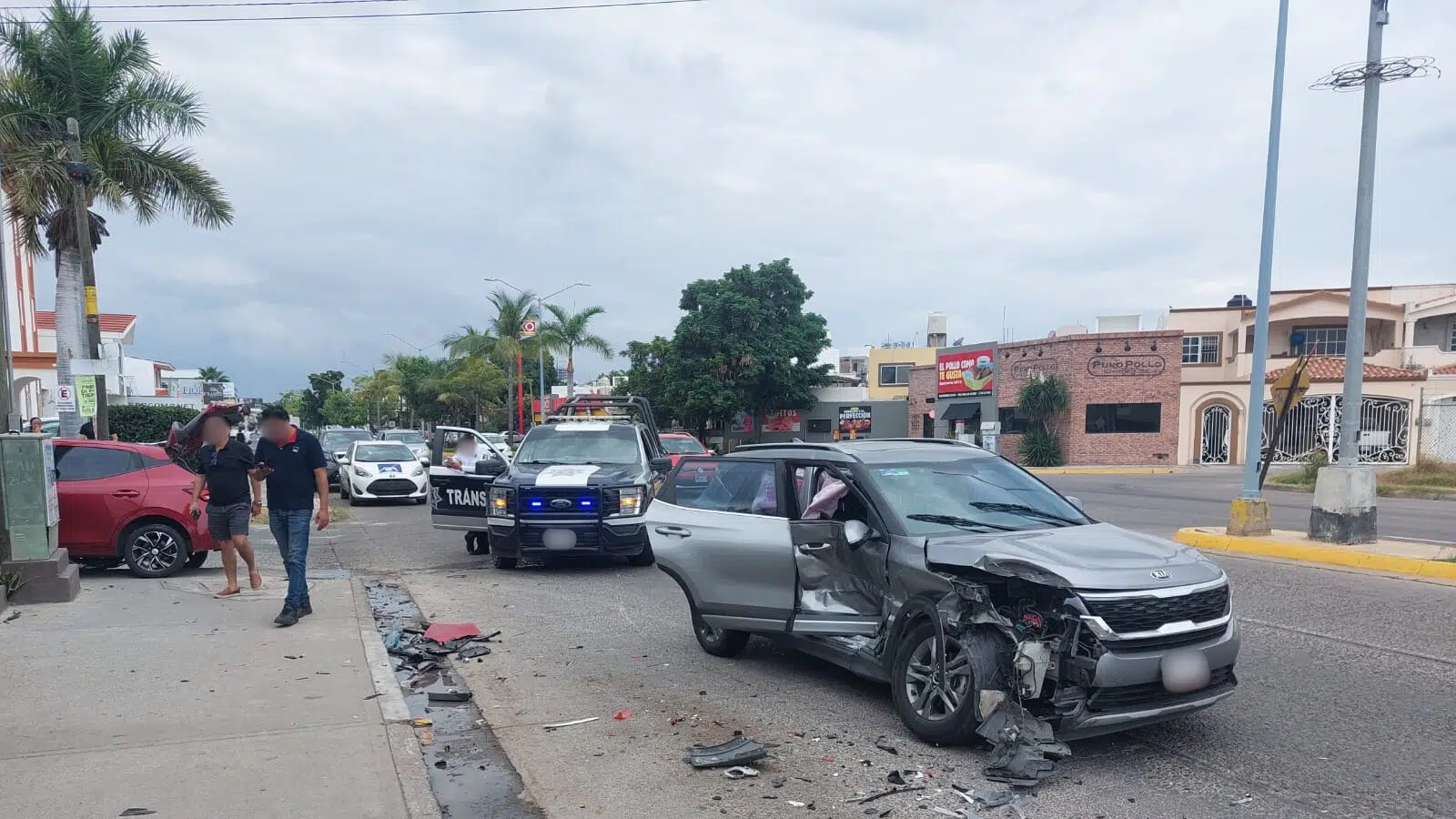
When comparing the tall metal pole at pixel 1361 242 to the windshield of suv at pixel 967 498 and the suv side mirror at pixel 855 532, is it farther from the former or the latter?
the suv side mirror at pixel 855 532

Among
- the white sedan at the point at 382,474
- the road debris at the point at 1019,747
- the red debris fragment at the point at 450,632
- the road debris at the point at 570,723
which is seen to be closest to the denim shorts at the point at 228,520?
the red debris fragment at the point at 450,632

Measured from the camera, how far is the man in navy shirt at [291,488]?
26.8ft

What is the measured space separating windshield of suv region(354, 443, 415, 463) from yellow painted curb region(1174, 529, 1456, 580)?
16.1 meters

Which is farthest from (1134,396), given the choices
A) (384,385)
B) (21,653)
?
(384,385)

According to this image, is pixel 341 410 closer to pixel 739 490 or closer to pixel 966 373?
pixel 966 373

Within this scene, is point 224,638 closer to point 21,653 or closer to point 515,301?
point 21,653

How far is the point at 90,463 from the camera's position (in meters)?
10.3

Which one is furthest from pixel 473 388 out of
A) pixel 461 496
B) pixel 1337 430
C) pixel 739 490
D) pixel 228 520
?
pixel 739 490

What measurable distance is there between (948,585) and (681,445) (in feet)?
56.3

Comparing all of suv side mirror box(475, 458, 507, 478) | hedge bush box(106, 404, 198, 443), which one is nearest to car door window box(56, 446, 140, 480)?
suv side mirror box(475, 458, 507, 478)

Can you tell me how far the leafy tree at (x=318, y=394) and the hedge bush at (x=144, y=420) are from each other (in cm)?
9023

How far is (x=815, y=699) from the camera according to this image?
20.1 feet

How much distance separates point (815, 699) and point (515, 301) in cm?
4489

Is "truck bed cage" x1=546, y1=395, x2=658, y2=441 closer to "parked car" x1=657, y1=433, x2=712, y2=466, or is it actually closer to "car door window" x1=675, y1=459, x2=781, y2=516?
"car door window" x1=675, y1=459, x2=781, y2=516
